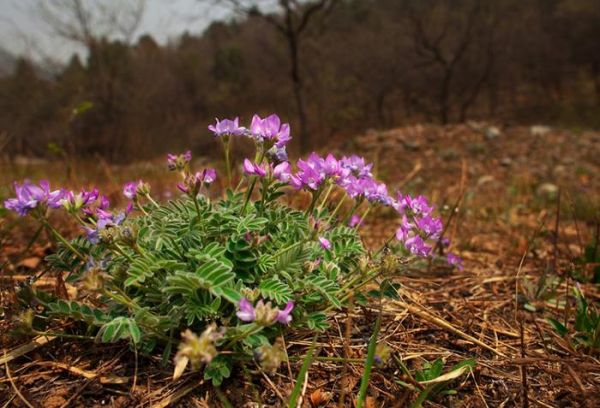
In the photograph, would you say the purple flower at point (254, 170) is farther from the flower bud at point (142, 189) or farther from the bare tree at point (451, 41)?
the bare tree at point (451, 41)

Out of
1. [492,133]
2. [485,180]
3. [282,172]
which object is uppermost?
[282,172]

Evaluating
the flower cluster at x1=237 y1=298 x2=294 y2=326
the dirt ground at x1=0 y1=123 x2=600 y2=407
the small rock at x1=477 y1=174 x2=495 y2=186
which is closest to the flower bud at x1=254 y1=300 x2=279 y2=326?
the flower cluster at x1=237 y1=298 x2=294 y2=326

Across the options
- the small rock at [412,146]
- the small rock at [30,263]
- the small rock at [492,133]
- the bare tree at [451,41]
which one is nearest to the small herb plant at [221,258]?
the small rock at [30,263]

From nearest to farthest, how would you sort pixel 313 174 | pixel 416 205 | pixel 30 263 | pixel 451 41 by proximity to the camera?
1. pixel 313 174
2. pixel 416 205
3. pixel 30 263
4. pixel 451 41

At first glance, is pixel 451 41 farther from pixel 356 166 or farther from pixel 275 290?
pixel 275 290

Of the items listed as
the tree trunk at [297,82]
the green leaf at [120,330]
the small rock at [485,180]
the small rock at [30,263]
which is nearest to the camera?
the green leaf at [120,330]

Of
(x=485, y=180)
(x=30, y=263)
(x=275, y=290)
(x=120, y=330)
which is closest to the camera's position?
(x=120, y=330)

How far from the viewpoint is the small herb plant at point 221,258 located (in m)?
1.06

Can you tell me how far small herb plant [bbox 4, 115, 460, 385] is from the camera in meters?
1.06

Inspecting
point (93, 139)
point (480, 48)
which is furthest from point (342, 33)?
point (93, 139)

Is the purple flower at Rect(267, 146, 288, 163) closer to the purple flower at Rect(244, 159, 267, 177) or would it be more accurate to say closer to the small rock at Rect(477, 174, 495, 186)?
the purple flower at Rect(244, 159, 267, 177)

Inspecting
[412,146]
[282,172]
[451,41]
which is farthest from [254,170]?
[451,41]

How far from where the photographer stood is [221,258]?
1.14 m

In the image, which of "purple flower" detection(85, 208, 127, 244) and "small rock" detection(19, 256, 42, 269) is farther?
"small rock" detection(19, 256, 42, 269)
